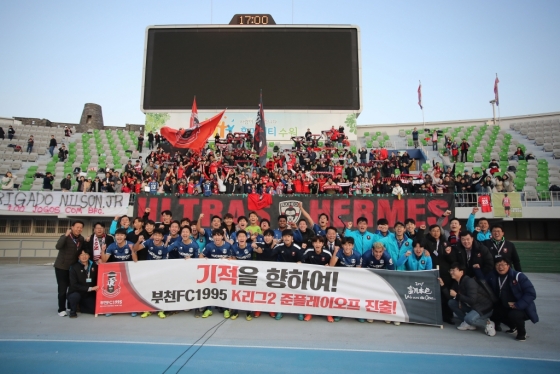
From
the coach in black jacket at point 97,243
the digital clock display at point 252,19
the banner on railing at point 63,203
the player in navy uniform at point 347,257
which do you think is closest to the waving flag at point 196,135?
the banner on railing at point 63,203

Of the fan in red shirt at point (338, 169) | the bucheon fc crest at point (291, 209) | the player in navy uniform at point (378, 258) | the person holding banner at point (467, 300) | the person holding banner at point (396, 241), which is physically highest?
the fan in red shirt at point (338, 169)

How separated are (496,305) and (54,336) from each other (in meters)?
6.66

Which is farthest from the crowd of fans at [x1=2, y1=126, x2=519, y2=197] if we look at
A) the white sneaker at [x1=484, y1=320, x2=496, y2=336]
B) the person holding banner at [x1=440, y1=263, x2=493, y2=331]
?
the white sneaker at [x1=484, y1=320, x2=496, y2=336]

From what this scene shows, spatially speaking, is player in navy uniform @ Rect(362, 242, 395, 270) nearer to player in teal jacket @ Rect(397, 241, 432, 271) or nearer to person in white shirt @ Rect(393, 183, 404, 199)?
player in teal jacket @ Rect(397, 241, 432, 271)

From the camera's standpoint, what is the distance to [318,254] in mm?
6953

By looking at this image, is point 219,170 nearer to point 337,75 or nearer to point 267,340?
point 337,75

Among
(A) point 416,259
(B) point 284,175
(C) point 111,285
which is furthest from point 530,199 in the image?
(C) point 111,285

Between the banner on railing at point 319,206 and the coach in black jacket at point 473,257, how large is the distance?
23.5 ft

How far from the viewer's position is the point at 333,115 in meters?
23.1

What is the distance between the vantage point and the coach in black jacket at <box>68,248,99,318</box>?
6.94 meters

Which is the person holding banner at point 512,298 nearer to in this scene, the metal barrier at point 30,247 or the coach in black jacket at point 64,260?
the coach in black jacket at point 64,260

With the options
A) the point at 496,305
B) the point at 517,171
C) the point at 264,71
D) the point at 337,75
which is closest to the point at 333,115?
the point at 337,75

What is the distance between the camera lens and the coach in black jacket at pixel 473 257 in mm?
6531

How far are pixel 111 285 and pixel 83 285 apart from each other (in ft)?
1.62
